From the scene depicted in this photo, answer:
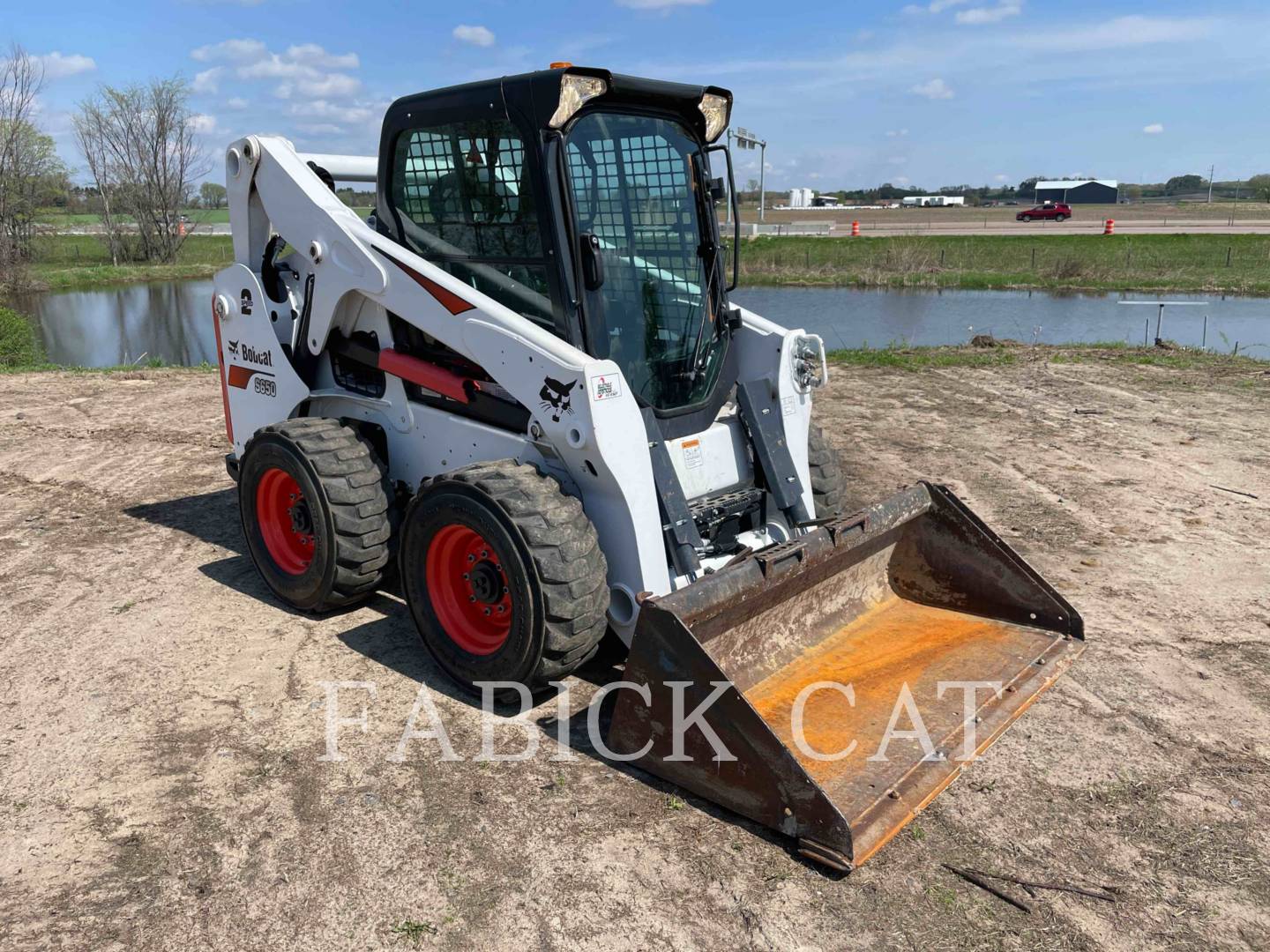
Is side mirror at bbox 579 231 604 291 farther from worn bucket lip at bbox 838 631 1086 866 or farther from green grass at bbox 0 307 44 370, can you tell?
green grass at bbox 0 307 44 370

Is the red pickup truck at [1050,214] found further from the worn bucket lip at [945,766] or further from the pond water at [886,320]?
the worn bucket lip at [945,766]

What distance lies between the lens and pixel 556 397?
404 centimetres

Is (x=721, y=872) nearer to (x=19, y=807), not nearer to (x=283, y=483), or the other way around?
(x=19, y=807)

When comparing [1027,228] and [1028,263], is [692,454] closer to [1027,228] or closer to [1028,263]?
[1028,263]

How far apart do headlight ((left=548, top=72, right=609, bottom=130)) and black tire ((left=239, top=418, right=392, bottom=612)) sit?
6.21 feet

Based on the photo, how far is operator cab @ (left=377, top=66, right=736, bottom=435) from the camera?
421 cm

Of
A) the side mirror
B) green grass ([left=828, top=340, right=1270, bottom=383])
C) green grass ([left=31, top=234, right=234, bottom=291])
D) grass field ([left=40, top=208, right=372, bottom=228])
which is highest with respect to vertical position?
grass field ([left=40, top=208, right=372, bottom=228])

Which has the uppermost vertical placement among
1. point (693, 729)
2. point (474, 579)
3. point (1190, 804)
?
point (474, 579)

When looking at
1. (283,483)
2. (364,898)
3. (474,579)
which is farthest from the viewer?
(283,483)

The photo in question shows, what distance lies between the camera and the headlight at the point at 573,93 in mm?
4055

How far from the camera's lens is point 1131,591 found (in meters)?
5.34

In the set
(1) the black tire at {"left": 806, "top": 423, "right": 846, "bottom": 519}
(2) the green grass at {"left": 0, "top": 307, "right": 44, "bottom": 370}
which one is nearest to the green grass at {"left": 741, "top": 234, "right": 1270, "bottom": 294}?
(2) the green grass at {"left": 0, "top": 307, "right": 44, "bottom": 370}

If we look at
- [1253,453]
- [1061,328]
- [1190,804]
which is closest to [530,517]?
[1190,804]

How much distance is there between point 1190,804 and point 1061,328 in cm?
1720
